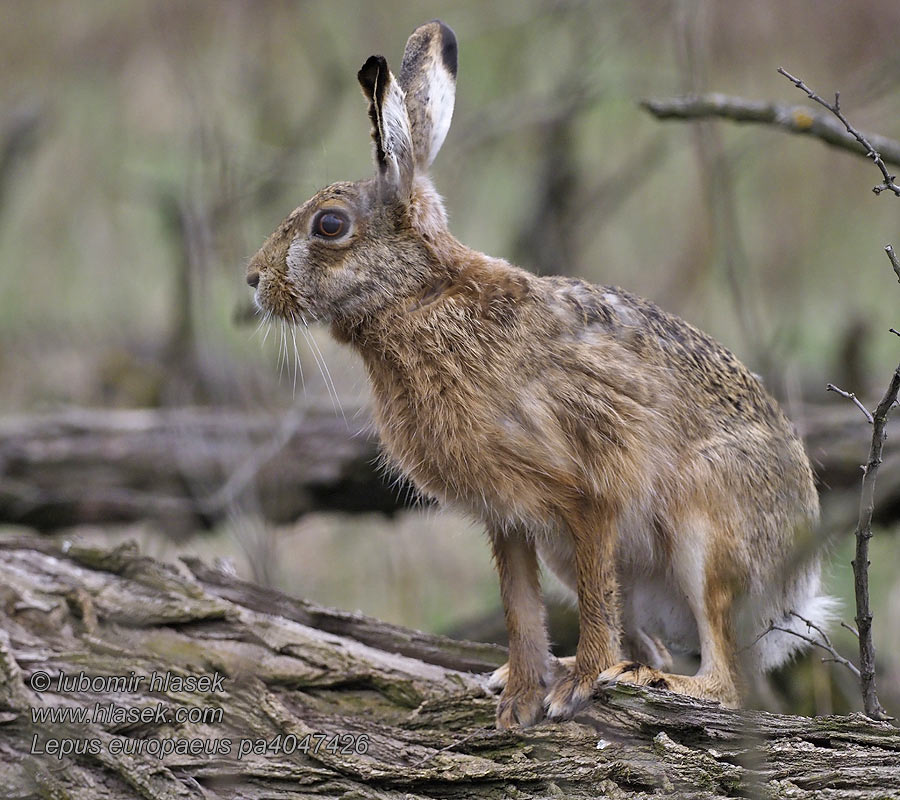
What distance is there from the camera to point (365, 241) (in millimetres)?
5195

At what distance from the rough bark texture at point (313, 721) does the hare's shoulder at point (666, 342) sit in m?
1.53

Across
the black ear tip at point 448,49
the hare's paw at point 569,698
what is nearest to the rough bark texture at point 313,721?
the hare's paw at point 569,698

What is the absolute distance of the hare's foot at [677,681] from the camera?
Result: 187 inches

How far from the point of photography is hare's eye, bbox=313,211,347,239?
5.18 m

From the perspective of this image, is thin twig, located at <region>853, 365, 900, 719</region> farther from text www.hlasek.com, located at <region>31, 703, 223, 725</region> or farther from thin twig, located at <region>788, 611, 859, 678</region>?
text www.hlasek.com, located at <region>31, 703, 223, 725</region>

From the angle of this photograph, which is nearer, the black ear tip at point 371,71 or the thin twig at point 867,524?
the thin twig at point 867,524

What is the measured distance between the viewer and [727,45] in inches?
449

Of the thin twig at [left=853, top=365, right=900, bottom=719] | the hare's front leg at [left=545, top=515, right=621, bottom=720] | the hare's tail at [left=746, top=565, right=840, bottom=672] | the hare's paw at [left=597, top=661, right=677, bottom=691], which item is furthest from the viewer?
the hare's tail at [left=746, top=565, right=840, bottom=672]

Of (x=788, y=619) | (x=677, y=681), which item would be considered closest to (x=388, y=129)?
(x=677, y=681)

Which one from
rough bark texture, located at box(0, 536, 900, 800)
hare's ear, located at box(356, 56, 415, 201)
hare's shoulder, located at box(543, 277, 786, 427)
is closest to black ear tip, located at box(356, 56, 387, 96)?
hare's ear, located at box(356, 56, 415, 201)

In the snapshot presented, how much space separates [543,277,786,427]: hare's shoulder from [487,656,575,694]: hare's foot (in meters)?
1.35

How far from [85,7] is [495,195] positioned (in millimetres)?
5443

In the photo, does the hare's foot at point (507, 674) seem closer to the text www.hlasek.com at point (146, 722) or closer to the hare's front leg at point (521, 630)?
the hare's front leg at point (521, 630)

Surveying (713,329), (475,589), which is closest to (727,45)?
(713,329)
